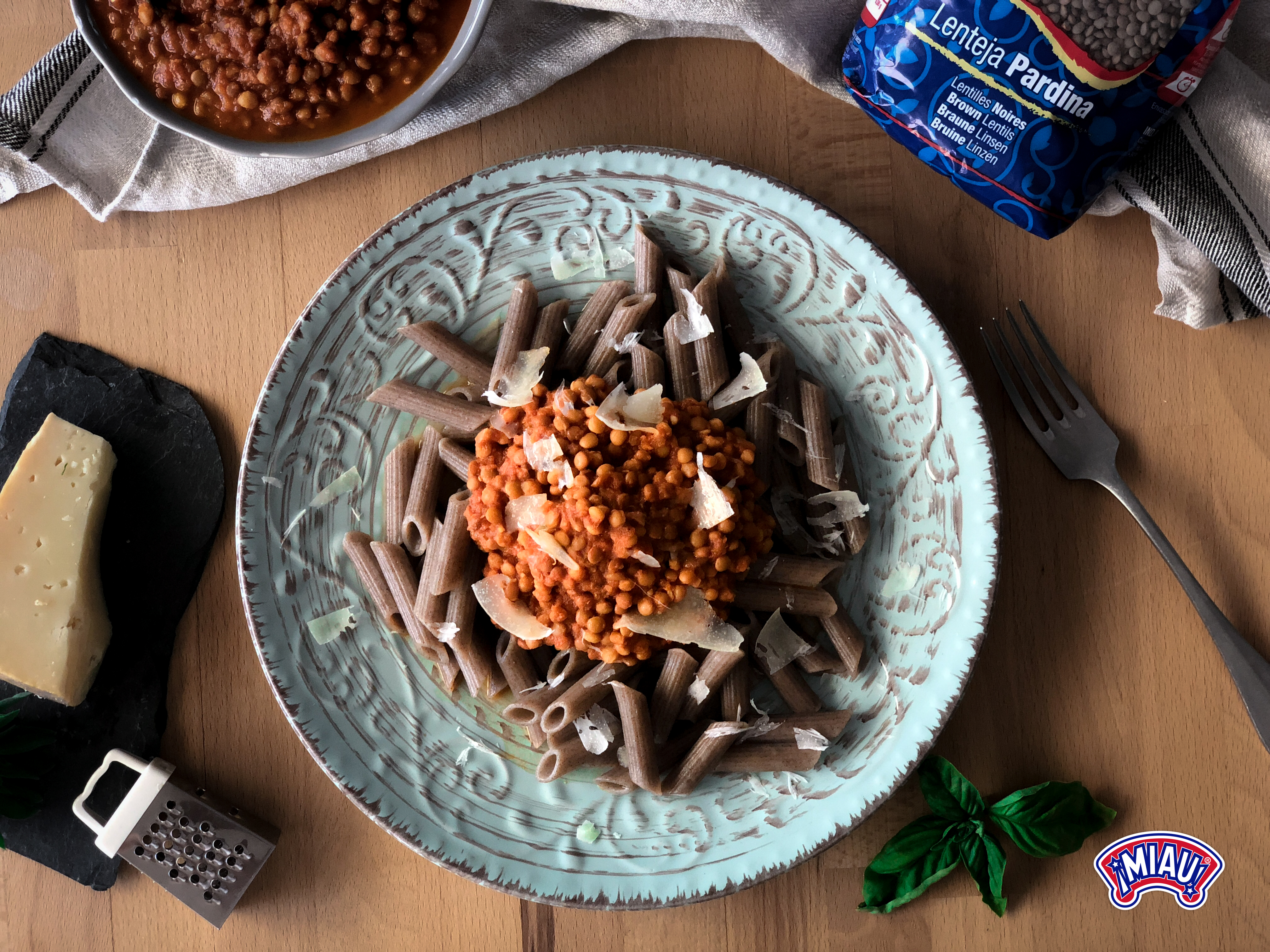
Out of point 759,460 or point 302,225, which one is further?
point 302,225

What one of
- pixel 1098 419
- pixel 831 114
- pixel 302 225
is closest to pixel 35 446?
pixel 302 225

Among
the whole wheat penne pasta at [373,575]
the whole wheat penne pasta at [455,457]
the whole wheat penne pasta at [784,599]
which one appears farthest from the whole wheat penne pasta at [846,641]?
the whole wheat penne pasta at [373,575]

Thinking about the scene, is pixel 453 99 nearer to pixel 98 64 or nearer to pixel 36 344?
pixel 98 64

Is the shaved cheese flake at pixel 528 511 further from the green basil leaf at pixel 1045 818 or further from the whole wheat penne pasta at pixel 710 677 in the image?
the green basil leaf at pixel 1045 818

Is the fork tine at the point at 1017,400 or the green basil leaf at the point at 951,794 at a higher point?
the fork tine at the point at 1017,400

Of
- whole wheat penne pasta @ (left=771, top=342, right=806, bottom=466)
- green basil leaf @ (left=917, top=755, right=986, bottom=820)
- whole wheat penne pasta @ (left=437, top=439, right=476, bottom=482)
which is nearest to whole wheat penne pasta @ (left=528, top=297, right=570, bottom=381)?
whole wheat penne pasta @ (left=437, top=439, right=476, bottom=482)

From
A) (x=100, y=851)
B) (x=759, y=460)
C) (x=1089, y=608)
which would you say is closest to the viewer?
(x=759, y=460)

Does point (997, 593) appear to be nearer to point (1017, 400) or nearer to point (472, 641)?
point (1017, 400)
